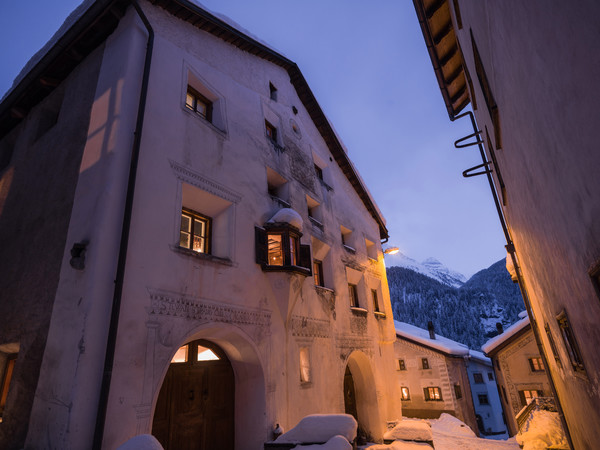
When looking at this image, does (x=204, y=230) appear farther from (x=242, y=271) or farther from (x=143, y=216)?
(x=143, y=216)

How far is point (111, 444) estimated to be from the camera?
4.98m

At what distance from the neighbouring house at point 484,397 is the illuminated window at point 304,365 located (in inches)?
1093

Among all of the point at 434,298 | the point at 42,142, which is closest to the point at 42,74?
the point at 42,142

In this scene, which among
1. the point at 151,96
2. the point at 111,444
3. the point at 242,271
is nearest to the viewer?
the point at 111,444

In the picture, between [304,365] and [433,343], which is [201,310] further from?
[433,343]

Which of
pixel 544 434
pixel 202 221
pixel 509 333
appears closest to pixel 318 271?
pixel 202 221

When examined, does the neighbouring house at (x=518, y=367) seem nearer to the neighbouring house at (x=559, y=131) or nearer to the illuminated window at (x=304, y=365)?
the illuminated window at (x=304, y=365)

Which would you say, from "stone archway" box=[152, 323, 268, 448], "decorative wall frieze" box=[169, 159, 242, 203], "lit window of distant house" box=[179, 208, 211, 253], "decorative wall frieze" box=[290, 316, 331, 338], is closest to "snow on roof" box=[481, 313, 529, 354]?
"decorative wall frieze" box=[290, 316, 331, 338]

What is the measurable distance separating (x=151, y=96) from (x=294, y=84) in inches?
375

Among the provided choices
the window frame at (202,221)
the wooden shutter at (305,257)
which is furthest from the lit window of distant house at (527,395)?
the window frame at (202,221)

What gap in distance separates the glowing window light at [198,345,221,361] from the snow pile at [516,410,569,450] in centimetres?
935

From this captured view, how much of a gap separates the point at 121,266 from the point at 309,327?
6.51m

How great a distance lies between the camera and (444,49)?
32.9ft

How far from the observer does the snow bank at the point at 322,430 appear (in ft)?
17.0
